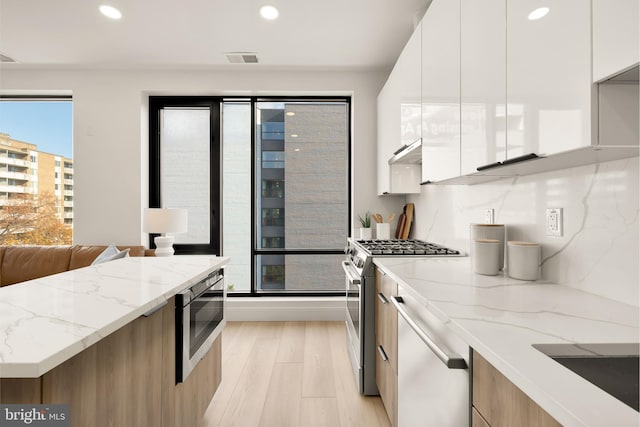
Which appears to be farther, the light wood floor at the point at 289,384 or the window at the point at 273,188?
the window at the point at 273,188

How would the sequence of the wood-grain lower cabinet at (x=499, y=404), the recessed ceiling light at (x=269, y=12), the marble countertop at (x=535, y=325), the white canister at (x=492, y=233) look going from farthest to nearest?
1. the recessed ceiling light at (x=269, y=12)
2. the white canister at (x=492, y=233)
3. the wood-grain lower cabinet at (x=499, y=404)
4. the marble countertop at (x=535, y=325)

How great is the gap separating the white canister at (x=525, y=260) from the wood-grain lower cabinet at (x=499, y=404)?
708 millimetres

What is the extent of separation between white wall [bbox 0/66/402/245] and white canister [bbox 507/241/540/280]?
8.22 feet

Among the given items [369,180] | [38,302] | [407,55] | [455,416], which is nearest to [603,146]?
[455,416]

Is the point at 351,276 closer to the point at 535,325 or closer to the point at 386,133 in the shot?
the point at 386,133

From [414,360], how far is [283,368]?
1.59m

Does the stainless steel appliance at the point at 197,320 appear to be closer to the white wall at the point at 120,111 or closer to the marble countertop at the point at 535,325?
the marble countertop at the point at 535,325

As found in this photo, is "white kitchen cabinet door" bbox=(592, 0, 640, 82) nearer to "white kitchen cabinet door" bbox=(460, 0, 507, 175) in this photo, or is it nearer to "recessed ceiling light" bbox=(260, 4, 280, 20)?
"white kitchen cabinet door" bbox=(460, 0, 507, 175)

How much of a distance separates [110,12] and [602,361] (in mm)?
3682

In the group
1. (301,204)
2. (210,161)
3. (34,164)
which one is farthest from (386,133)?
(34,164)

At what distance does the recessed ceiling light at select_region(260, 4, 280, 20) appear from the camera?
105 inches

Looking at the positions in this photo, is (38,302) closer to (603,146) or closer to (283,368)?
(603,146)

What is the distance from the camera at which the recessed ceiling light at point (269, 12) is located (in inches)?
105

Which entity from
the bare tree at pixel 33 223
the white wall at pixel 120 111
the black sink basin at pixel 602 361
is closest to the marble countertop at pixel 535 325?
the black sink basin at pixel 602 361
